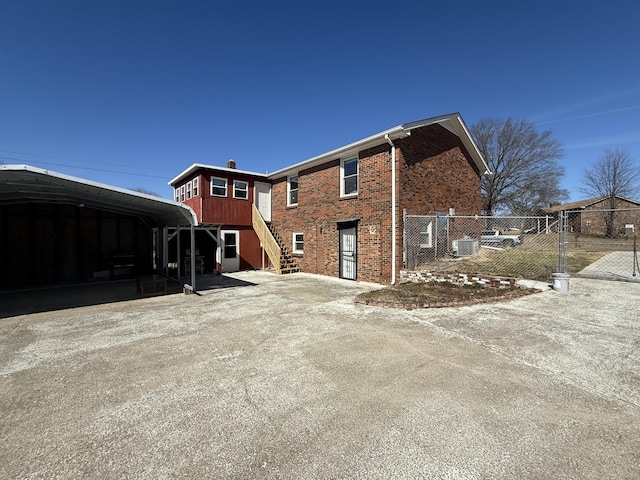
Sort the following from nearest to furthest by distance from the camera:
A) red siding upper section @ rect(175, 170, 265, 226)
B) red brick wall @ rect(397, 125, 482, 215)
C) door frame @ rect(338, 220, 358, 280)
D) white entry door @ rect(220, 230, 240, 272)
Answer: red brick wall @ rect(397, 125, 482, 215), door frame @ rect(338, 220, 358, 280), red siding upper section @ rect(175, 170, 265, 226), white entry door @ rect(220, 230, 240, 272)

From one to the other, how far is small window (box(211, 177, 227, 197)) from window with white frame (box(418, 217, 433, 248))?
10032 millimetres

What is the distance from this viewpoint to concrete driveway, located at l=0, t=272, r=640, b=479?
88.1 inches

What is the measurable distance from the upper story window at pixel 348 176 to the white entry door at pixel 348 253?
5.28ft

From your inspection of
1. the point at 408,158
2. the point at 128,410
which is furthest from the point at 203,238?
the point at 128,410

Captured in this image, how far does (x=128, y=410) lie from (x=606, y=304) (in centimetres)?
937

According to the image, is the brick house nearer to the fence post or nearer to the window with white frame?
the window with white frame

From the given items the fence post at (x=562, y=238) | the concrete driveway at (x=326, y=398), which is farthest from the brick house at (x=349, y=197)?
the concrete driveway at (x=326, y=398)

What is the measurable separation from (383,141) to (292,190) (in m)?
6.46

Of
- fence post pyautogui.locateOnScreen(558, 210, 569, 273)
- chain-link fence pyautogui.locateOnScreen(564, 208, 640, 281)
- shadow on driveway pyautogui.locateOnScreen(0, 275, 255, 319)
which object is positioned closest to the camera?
shadow on driveway pyautogui.locateOnScreen(0, 275, 255, 319)

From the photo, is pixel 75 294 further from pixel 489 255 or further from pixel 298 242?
pixel 489 255

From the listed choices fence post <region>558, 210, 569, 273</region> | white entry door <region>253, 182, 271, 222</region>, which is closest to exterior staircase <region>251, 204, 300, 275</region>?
white entry door <region>253, 182, 271, 222</region>

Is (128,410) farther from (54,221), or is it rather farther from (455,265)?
(54,221)

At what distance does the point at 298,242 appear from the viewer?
15.1 meters

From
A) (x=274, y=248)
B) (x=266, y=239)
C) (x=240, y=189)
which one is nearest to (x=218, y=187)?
(x=240, y=189)
